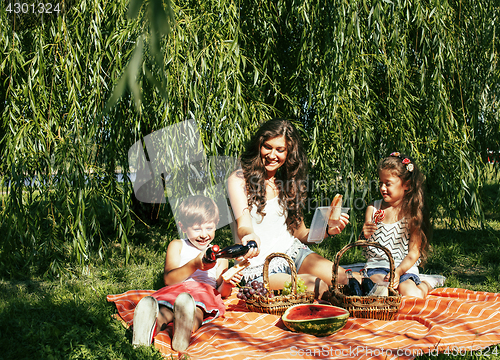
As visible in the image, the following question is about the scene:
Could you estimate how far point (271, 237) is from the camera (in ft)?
8.49

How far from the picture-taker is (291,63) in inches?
126

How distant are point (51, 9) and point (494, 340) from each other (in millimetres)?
3600

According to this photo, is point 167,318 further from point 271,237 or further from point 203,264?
point 271,237

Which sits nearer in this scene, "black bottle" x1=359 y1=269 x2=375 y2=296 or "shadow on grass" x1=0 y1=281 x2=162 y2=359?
"shadow on grass" x1=0 y1=281 x2=162 y2=359

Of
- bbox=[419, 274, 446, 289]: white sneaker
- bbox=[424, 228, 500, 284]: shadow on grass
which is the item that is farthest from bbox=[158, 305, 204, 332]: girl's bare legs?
bbox=[424, 228, 500, 284]: shadow on grass

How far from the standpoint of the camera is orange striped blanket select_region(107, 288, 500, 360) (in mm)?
1807

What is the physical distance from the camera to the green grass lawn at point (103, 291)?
179cm

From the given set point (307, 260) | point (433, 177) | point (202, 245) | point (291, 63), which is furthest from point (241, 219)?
point (433, 177)

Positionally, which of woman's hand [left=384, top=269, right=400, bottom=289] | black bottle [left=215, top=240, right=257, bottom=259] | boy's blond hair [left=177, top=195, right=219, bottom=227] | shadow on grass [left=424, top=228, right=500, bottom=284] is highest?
boy's blond hair [left=177, top=195, right=219, bottom=227]

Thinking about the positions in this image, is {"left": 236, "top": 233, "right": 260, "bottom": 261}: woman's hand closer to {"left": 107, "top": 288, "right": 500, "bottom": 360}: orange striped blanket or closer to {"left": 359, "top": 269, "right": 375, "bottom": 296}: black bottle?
{"left": 107, "top": 288, "right": 500, "bottom": 360}: orange striped blanket

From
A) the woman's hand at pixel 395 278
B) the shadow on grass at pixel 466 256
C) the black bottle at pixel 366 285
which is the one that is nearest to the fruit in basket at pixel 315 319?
the black bottle at pixel 366 285

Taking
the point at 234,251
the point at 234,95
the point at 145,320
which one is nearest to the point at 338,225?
the point at 234,251

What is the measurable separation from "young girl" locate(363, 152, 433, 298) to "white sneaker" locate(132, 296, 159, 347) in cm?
144

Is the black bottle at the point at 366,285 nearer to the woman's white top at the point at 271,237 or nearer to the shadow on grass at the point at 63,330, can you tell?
the woman's white top at the point at 271,237
